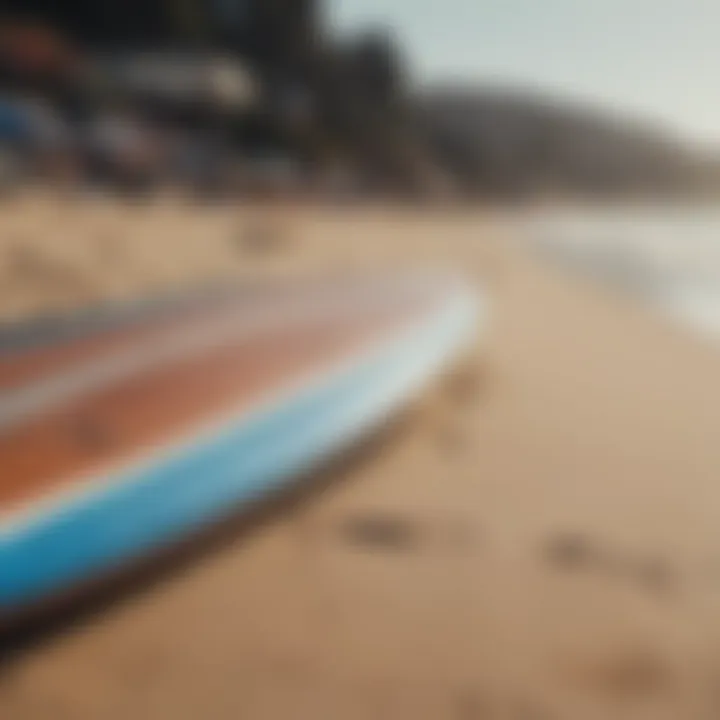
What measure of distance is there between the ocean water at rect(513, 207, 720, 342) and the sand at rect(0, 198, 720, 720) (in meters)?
1.82

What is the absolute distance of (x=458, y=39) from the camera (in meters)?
3.56

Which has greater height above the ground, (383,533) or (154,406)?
(154,406)

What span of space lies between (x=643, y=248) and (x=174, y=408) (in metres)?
3.71

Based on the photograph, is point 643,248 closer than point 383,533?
No

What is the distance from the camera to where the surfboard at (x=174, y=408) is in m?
1.22

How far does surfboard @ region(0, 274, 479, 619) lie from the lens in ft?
4.01

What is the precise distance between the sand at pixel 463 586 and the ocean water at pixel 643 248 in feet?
5.96

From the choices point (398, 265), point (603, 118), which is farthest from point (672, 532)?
point (603, 118)

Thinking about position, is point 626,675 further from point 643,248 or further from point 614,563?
point 643,248

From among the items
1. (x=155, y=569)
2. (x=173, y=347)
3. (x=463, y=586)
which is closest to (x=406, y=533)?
(x=463, y=586)

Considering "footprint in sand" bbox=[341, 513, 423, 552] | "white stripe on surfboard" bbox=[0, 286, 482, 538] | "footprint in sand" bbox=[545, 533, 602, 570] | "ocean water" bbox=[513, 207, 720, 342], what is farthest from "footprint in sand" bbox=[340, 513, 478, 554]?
"ocean water" bbox=[513, 207, 720, 342]

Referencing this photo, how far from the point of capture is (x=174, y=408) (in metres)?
1.58

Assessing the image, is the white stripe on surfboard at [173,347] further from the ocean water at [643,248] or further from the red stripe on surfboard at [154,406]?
the ocean water at [643,248]

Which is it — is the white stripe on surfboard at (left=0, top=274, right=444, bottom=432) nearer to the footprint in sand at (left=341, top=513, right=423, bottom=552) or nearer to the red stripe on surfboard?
the red stripe on surfboard
